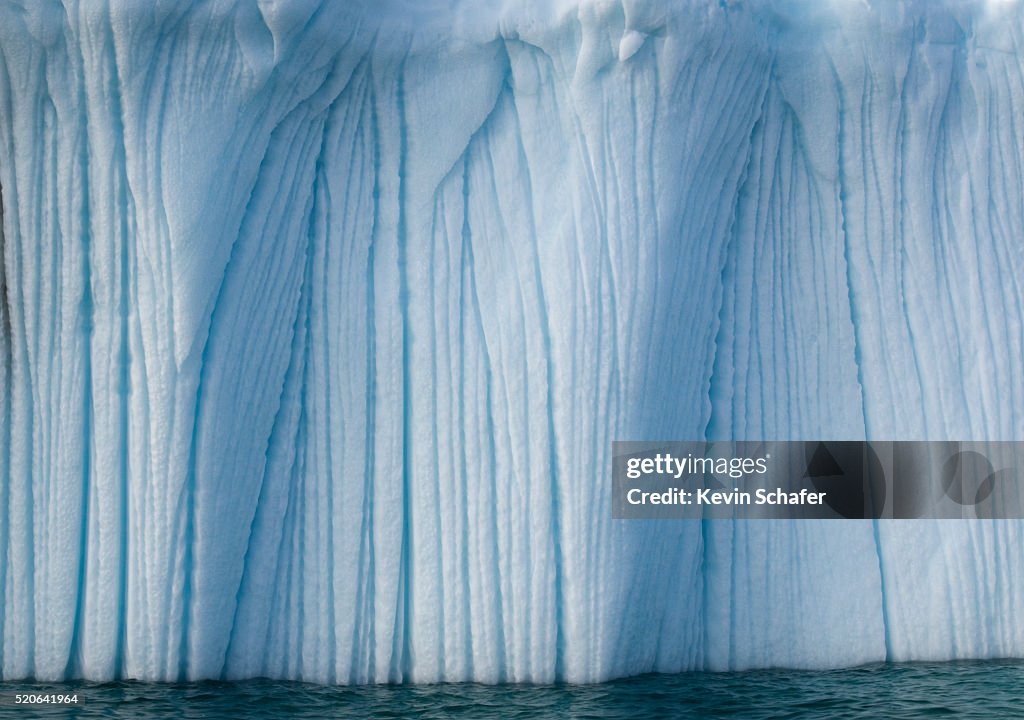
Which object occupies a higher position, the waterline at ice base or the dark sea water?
the waterline at ice base

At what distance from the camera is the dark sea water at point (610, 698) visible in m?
6.10

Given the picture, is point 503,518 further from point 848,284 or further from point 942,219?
point 942,219

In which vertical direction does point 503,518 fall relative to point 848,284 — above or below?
below

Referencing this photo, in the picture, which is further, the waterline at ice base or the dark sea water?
the waterline at ice base

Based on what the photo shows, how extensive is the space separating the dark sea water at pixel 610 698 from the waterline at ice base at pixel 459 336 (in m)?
0.18

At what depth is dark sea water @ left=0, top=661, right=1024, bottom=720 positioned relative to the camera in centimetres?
610

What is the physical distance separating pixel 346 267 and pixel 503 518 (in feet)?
5.59

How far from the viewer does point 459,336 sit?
6.96 m

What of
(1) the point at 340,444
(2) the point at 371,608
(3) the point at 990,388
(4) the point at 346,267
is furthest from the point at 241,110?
(3) the point at 990,388

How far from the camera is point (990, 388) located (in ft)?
23.9

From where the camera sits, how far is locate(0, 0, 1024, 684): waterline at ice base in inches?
262

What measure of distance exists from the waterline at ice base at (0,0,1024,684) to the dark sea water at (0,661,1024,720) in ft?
0.59

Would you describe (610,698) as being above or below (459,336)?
below

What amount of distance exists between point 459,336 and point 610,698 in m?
2.17
